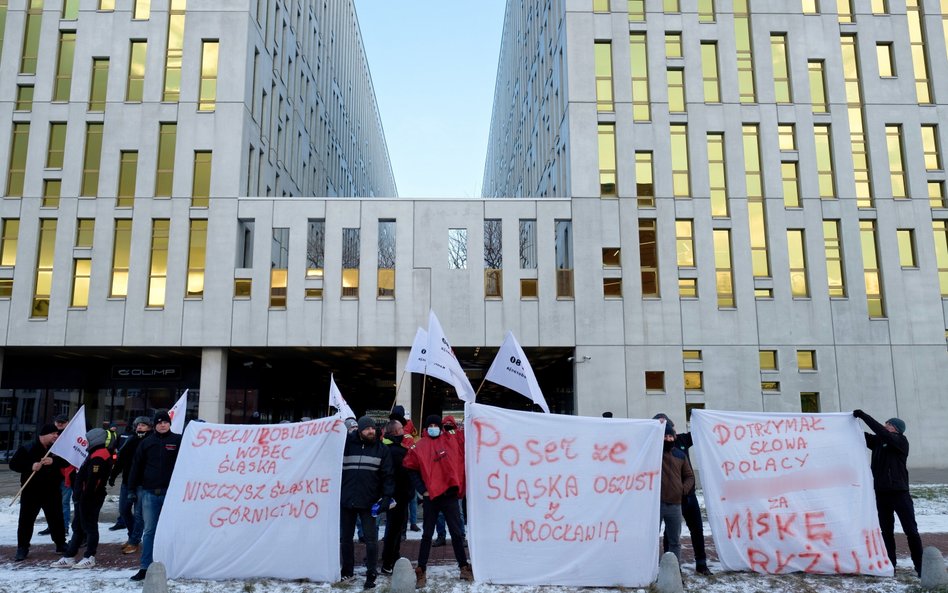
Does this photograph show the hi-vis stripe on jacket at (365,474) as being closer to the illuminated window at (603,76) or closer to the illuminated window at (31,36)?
the illuminated window at (603,76)

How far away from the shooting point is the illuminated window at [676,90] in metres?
27.7

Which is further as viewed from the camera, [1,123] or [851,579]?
[1,123]

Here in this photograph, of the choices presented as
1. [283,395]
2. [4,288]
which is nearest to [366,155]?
[283,395]

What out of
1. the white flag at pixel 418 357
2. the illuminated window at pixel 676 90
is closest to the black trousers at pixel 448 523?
the white flag at pixel 418 357

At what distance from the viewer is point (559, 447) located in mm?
9164

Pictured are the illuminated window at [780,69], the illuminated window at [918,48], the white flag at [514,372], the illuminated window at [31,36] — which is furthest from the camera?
the illuminated window at [918,48]

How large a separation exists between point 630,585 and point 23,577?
7.62 meters

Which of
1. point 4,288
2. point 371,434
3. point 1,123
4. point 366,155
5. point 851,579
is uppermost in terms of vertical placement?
point 366,155

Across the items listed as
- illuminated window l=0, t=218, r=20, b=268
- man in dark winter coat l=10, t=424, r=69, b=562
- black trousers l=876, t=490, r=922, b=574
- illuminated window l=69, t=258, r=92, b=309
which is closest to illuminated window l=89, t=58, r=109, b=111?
illuminated window l=0, t=218, r=20, b=268

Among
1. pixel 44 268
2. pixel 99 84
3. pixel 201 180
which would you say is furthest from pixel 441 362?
pixel 99 84

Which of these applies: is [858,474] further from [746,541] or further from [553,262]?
[553,262]

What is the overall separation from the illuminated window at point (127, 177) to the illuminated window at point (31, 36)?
519 centimetres

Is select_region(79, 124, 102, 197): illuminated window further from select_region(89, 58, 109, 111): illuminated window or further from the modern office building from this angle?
select_region(89, 58, 109, 111): illuminated window

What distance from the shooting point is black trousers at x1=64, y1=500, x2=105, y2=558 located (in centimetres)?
966
